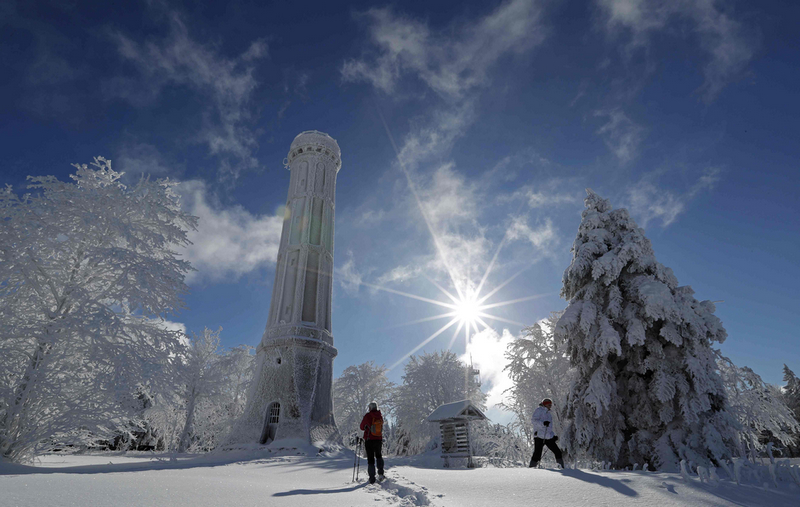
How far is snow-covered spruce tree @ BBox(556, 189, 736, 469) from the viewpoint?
38.3ft

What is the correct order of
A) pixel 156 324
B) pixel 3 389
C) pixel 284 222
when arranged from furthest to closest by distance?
1. pixel 284 222
2. pixel 156 324
3. pixel 3 389

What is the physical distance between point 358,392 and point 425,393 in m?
7.99

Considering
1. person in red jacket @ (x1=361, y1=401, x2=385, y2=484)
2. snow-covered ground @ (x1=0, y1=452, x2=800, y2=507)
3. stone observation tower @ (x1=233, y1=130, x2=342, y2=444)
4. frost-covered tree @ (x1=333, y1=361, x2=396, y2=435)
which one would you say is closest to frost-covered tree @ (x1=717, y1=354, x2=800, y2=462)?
snow-covered ground @ (x1=0, y1=452, x2=800, y2=507)

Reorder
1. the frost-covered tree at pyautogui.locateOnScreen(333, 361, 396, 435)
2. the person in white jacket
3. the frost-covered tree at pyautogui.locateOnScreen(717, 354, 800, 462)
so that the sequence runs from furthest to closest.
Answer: the frost-covered tree at pyautogui.locateOnScreen(333, 361, 396, 435) → the frost-covered tree at pyautogui.locateOnScreen(717, 354, 800, 462) → the person in white jacket

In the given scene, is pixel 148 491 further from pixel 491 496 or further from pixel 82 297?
pixel 82 297

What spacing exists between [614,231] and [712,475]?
36.6ft

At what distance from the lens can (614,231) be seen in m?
15.1

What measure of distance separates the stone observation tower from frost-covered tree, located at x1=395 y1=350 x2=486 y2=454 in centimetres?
1771

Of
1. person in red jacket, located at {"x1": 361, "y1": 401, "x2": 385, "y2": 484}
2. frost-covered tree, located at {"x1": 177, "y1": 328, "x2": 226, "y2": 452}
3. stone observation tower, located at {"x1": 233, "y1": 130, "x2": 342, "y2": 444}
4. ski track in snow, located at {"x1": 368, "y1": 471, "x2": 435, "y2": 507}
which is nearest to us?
A: ski track in snow, located at {"x1": 368, "y1": 471, "x2": 435, "y2": 507}

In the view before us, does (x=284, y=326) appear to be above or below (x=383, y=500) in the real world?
above

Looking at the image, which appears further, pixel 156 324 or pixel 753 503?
pixel 156 324

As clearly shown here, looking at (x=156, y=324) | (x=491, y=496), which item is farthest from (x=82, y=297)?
(x=491, y=496)

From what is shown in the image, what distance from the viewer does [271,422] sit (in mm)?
22172

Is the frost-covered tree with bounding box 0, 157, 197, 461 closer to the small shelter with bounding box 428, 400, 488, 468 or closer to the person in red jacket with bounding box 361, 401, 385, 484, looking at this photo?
the person in red jacket with bounding box 361, 401, 385, 484
